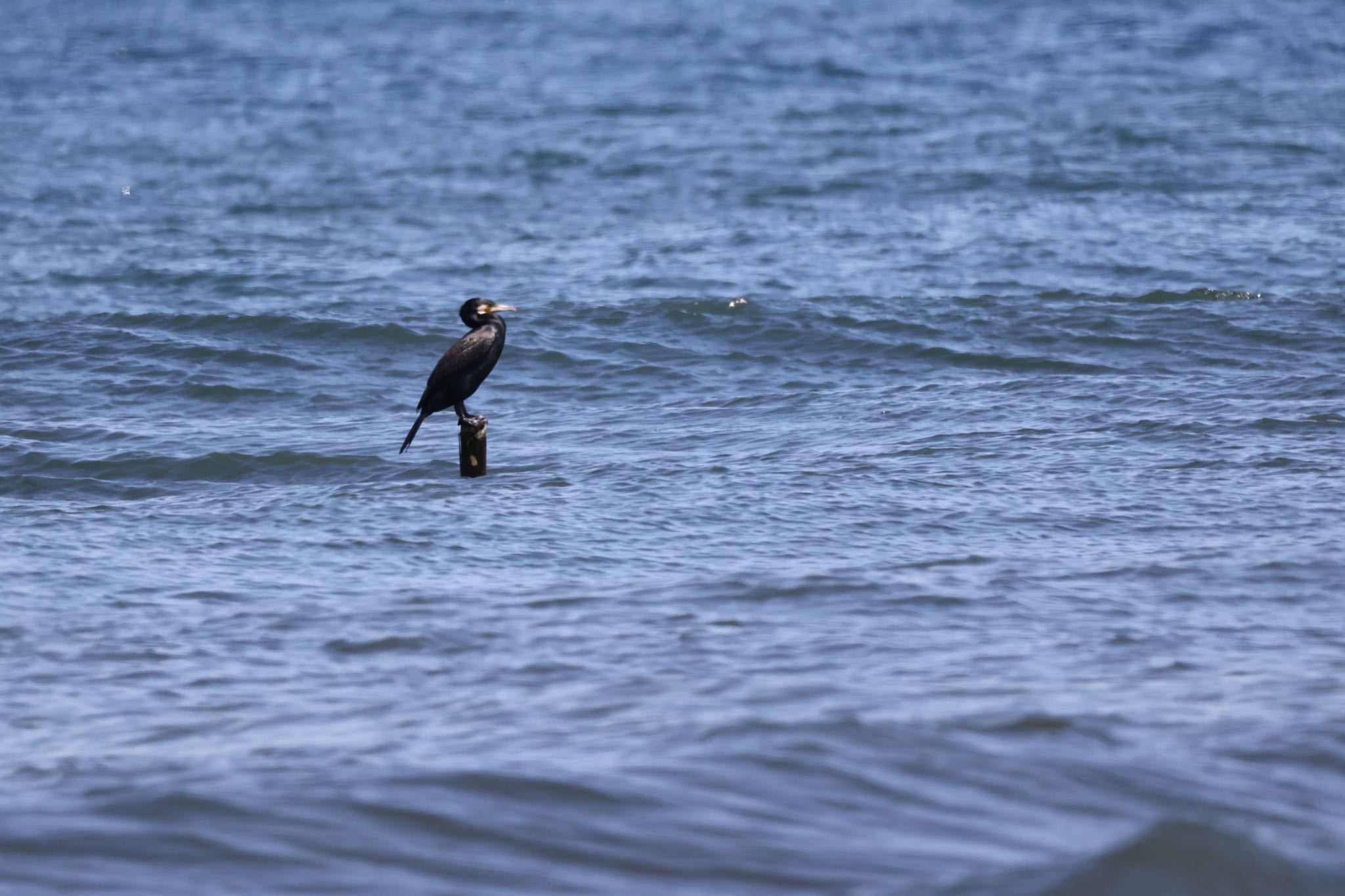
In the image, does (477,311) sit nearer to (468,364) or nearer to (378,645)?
(468,364)

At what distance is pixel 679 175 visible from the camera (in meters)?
19.1

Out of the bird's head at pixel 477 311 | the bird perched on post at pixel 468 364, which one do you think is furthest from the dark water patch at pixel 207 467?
the bird's head at pixel 477 311

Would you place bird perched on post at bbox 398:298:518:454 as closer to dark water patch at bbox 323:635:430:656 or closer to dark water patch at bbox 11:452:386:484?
dark water patch at bbox 11:452:386:484

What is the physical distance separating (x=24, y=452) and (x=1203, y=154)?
13951 mm

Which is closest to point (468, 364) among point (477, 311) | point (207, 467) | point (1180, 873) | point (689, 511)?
point (477, 311)

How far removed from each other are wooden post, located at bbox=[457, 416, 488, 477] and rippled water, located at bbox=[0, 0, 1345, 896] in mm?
113

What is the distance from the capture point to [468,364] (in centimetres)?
895

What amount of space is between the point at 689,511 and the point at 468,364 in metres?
1.54

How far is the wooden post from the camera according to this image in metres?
8.83

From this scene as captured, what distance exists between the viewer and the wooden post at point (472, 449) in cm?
883

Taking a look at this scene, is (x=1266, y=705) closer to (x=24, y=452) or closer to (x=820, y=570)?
(x=820, y=570)

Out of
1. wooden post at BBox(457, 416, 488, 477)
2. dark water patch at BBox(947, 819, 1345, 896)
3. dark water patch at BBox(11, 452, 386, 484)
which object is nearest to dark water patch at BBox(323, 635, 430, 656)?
wooden post at BBox(457, 416, 488, 477)

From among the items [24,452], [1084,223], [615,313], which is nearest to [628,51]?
[1084,223]

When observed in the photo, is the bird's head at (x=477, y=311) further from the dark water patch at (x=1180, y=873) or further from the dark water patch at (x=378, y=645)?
the dark water patch at (x=1180, y=873)
